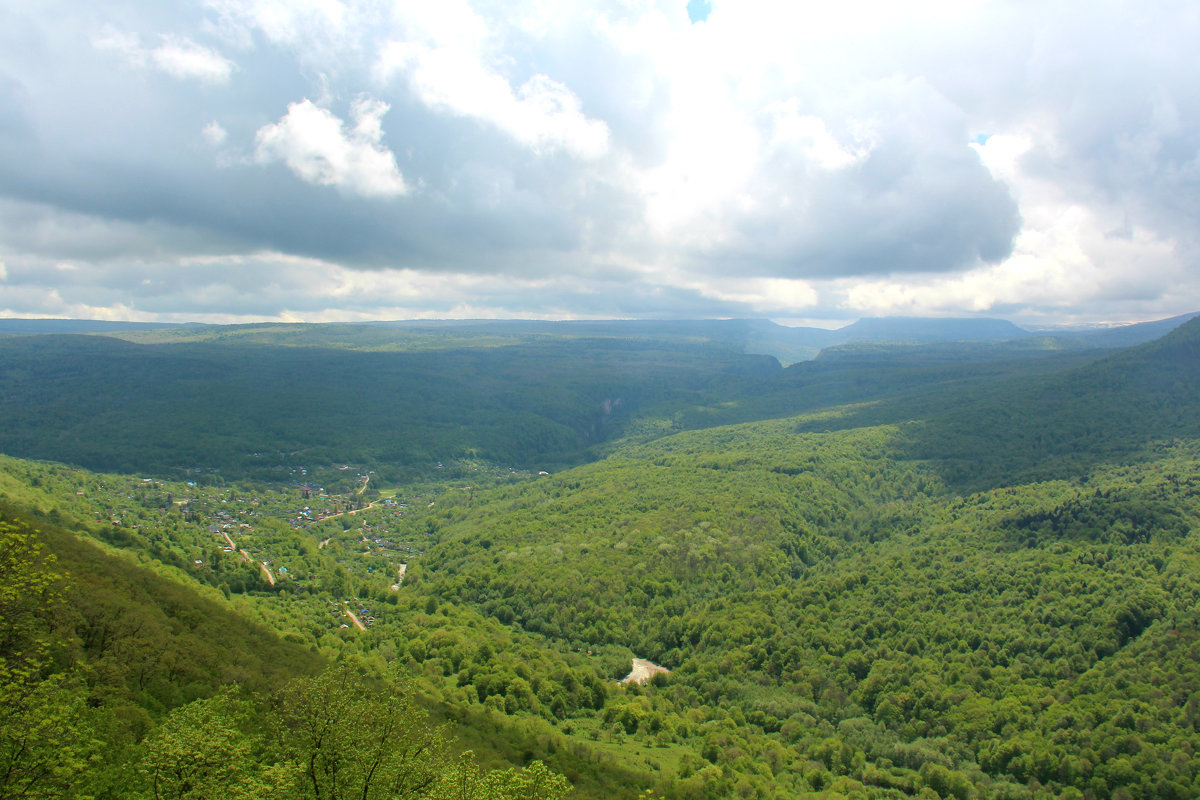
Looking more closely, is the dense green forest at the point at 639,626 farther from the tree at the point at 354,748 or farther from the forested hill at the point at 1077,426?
the forested hill at the point at 1077,426

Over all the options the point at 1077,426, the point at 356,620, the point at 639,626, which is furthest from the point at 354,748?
the point at 1077,426

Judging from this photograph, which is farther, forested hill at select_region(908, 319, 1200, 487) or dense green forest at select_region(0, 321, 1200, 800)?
forested hill at select_region(908, 319, 1200, 487)

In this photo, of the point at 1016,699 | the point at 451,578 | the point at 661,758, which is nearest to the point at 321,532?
the point at 451,578

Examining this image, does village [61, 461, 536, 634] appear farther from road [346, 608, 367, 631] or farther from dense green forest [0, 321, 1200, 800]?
dense green forest [0, 321, 1200, 800]

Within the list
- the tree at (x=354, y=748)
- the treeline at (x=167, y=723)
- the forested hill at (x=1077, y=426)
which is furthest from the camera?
the forested hill at (x=1077, y=426)

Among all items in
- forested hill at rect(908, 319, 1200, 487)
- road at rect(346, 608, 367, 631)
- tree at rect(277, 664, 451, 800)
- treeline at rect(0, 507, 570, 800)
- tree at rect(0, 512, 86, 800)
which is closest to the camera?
tree at rect(0, 512, 86, 800)

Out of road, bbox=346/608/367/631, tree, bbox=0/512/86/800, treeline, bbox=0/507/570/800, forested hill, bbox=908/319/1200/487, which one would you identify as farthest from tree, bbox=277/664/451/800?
forested hill, bbox=908/319/1200/487

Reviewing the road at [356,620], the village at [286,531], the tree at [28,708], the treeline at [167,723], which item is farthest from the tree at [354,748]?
the road at [356,620]

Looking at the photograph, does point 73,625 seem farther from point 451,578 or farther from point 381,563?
point 381,563
